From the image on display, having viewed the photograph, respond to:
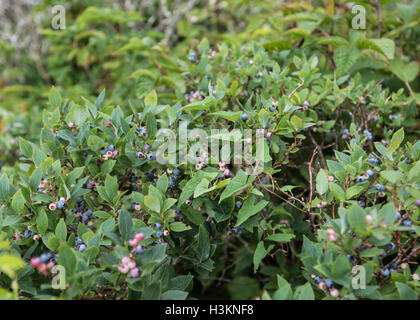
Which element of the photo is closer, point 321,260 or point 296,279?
point 321,260

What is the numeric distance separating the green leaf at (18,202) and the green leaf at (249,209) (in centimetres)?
64

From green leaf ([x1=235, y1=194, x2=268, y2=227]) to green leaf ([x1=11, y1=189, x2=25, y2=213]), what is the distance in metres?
0.64

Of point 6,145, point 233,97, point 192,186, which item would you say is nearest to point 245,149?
→ point 192,186

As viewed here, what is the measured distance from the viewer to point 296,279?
1570mm

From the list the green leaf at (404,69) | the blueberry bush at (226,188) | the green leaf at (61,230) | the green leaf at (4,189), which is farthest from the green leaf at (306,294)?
the green leaf at (404,69)

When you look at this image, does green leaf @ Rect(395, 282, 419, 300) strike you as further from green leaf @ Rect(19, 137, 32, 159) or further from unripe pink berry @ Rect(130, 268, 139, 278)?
green leaf @ Rect(19, 137, 32, 159)

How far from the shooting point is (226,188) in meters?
1.05

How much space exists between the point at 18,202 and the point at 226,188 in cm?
62

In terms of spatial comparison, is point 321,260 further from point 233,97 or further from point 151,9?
point 151,9

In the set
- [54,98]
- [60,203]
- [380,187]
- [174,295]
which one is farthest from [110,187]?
[380,187]

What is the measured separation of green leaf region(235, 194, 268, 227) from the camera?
3.48 ft

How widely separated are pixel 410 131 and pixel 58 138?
4.93ft

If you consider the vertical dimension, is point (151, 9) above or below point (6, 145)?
above

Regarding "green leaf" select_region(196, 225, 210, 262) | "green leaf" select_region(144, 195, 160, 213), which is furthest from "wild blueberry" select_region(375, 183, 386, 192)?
"green leaf" select_region(144, 195, 160, 213)
